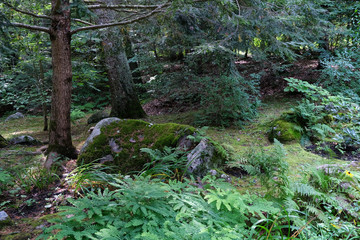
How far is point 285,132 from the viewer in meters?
5.37

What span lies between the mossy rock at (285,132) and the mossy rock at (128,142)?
7.86 ft

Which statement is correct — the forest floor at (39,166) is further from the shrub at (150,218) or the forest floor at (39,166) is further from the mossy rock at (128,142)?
the shrub at (150,218)

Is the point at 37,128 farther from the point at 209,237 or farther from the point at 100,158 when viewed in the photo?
the point at 209,237

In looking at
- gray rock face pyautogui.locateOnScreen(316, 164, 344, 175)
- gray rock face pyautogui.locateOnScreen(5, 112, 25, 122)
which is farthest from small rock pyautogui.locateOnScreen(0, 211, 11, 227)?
gray rock face pyautogui.locateOnScreen(5, 112, 25, 122)

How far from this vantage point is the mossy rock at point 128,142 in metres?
4.14

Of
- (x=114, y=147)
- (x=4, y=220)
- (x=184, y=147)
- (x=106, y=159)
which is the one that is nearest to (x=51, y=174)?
(x=106, y=159)

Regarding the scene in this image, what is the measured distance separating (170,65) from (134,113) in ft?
6.76

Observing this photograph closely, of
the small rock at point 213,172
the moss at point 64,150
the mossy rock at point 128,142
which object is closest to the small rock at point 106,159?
the mossy rock at point 128,142

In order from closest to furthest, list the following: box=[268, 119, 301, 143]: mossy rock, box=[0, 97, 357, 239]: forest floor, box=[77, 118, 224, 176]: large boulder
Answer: box=[0, 97, 357, 239]: forest floor, box=[77, 118, 224, 176]: large boulder, box=[268, 119, 301, 143]: mossy rock

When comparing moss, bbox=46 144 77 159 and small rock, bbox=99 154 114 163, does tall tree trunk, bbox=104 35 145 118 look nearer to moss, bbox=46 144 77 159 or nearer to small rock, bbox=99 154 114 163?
moss, bbox=46 144 77 159

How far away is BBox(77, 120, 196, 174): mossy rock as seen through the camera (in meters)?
4.14

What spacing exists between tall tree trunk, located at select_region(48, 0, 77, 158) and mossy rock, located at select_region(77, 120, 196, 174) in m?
0.62

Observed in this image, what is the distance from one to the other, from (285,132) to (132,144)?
3.51 meters

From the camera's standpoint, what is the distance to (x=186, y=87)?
696 cm
